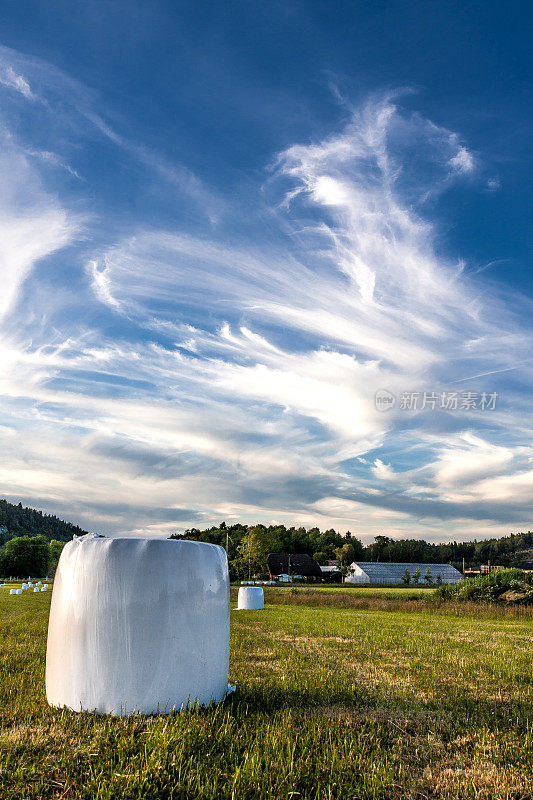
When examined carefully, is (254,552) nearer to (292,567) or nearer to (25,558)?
(292,567)

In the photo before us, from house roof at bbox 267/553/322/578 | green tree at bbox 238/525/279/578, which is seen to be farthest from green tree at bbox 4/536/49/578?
house roof at bbox 267/553/322/578

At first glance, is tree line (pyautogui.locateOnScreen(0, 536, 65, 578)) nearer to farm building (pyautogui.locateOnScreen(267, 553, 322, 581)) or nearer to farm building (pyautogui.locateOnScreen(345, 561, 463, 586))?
farm building (pyautogui.locateOnScreen(267, 553, 322, 581))

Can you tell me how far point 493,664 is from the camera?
10961 mm

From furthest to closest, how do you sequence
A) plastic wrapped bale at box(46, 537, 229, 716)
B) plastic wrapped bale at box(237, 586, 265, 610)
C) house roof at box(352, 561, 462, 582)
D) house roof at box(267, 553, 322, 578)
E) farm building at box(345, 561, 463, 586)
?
1. house roof at box(267, 553, 322, 578)
2. house roof at box(352, 561, 462, 582)
3. farm building at box(345, 561, 463, 586)
4. plastic wrapped bale at box(237, 586, 265, 610)
5. plastic wrapped bale at box(46, 537, 229, 716)

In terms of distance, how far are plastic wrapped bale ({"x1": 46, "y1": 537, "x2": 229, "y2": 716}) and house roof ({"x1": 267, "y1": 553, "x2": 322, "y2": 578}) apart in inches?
5264

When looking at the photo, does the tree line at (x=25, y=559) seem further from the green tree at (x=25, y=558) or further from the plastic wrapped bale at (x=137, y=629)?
the plastic wrapped bale at (x=137, y=629)

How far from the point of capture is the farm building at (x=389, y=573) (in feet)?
412

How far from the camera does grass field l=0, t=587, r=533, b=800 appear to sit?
451 cm

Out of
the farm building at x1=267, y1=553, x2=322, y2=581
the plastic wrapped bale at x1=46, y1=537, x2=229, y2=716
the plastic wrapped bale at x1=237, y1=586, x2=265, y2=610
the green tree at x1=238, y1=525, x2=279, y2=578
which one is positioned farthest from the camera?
the farm building at x1=267, y1=553, x2=322, y2=581

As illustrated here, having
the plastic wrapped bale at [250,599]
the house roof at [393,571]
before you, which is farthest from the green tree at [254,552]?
the plastic wrapped bale at [250,599]

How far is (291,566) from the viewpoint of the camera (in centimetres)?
13812

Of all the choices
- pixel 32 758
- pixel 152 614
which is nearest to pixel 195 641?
pixel 152 614

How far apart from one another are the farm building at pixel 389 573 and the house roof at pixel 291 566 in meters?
9.80

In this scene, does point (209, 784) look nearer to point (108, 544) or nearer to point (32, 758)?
point (32, 758)
